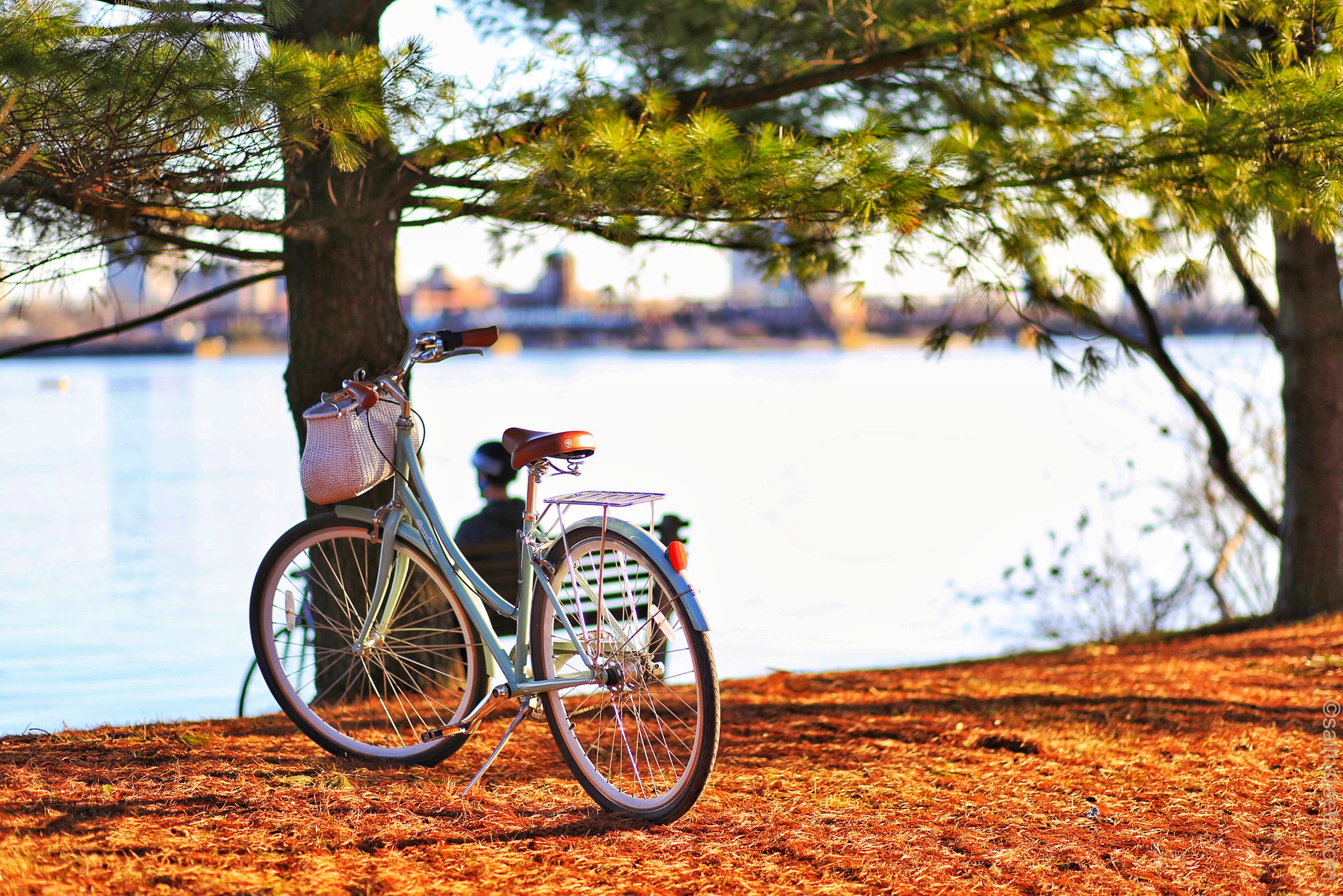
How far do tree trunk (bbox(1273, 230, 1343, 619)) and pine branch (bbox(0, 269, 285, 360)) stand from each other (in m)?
5.16

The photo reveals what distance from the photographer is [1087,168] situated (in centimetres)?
404

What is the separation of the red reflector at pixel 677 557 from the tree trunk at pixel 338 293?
2057 mm

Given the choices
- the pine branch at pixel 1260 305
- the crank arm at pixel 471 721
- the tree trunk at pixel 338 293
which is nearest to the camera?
the crank arm at pixel 471 721

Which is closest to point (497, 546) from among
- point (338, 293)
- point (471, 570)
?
point (338, 293)

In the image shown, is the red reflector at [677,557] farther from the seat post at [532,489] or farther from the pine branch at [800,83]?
the pine branch at [800,83]

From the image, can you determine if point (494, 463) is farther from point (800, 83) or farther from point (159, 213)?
point (800, 83)

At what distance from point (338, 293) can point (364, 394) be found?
1.49 metres

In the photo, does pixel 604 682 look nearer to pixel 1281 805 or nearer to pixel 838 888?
pixel 838 888

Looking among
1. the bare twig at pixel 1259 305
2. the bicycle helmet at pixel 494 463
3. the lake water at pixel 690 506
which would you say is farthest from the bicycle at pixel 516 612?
the bare twig at pixel 1259 305

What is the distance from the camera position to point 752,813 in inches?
122

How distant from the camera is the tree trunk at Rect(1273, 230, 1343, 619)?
6.35 meters

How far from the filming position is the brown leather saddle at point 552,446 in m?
2.88

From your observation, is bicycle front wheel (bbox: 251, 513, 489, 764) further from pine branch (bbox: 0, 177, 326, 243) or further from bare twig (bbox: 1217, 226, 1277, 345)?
bare twig (bbox: 1217, 226, 1277, 345)

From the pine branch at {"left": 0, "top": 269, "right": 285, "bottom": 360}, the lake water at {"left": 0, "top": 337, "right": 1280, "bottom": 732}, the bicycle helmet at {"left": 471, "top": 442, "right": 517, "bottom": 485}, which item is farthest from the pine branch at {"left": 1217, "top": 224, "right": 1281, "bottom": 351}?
the pine branch at {"left": 0, "top": 269, "right": 285, "bottom": 360}
